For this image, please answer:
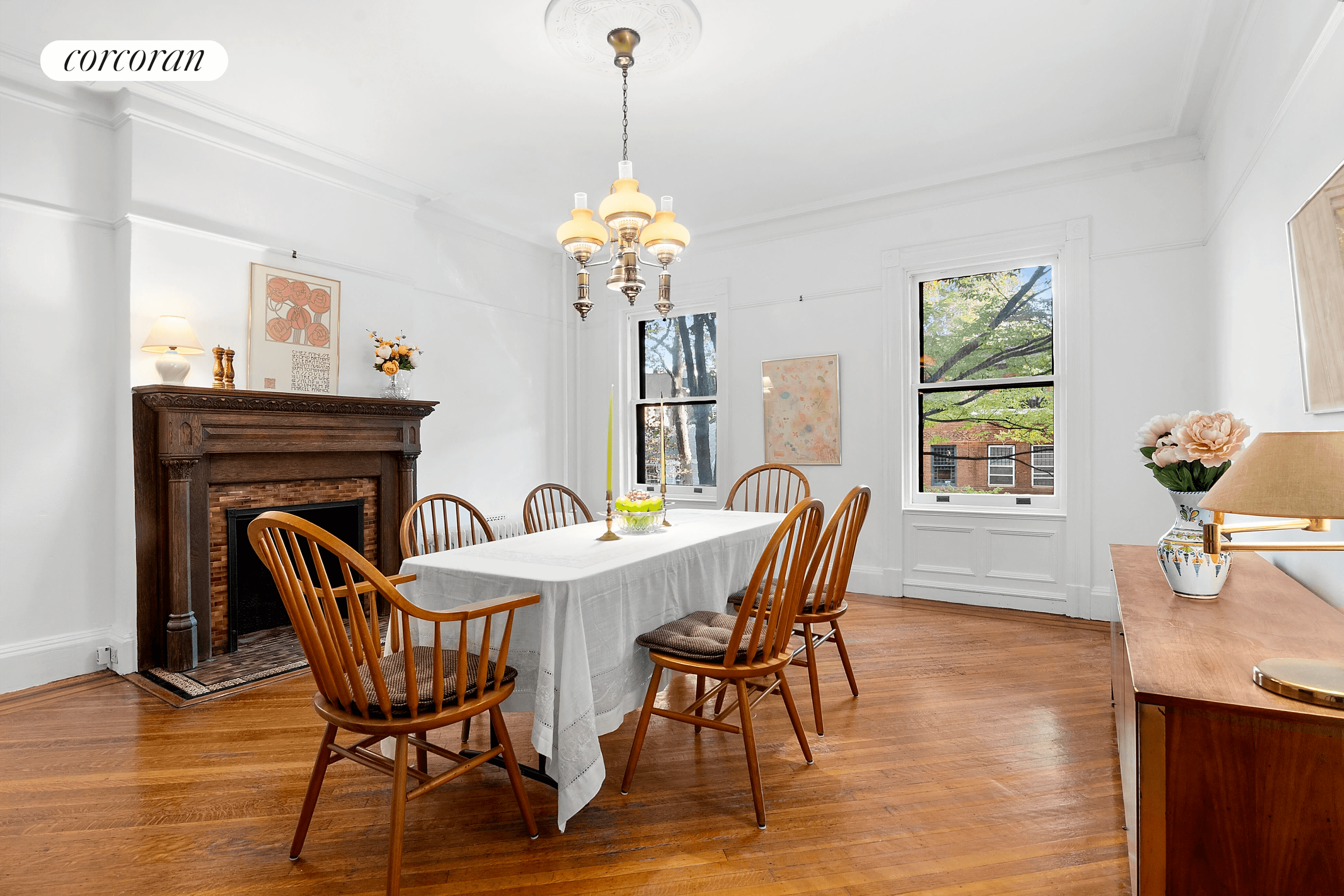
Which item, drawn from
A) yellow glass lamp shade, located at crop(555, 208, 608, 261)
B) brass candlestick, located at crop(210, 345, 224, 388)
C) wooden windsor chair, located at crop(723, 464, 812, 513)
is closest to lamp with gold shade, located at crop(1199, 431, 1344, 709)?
yellow glass lamp shade, located at crop(555, 208, 608, 261)

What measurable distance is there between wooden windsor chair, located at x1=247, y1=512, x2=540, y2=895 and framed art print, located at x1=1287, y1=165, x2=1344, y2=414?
2227mm

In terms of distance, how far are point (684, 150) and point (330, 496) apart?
9.79 ft

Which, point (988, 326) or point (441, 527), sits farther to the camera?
point (441, 527)

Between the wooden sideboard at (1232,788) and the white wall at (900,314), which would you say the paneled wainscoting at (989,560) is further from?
the wooden sideboard at (1232,788)

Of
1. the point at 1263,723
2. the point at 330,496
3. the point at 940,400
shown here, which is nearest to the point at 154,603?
the point at 330,496

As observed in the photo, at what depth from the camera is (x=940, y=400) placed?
4711 mm

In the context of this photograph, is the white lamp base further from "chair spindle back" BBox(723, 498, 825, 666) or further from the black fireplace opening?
"chair spindle back" BBox(723, 498, 825, 666)

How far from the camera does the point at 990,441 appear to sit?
4570 millimetres

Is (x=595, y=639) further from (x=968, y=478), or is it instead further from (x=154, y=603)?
(x=968, y=478)

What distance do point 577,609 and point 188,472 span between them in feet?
8.53

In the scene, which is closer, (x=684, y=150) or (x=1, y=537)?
(x=1, y=537)

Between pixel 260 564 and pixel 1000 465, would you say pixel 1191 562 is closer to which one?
pixel 1000 465

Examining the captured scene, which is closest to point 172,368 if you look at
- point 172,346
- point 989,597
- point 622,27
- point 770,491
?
point 172,346

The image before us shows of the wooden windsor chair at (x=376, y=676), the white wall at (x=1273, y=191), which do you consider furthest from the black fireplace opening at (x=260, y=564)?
the white wall at (x=1273, y=191)
